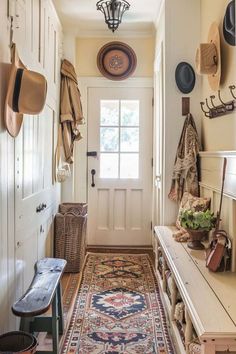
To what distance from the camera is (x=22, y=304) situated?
6.29ft

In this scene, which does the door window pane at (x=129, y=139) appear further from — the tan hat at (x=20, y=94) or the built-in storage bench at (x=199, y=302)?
the tan hat at (x=20, y=94)

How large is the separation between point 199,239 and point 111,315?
0.86 m

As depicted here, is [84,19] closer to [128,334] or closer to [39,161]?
[39,161]

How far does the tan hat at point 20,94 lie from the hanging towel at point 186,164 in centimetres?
156

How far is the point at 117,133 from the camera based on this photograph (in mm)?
4613

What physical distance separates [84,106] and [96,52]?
0.67 m

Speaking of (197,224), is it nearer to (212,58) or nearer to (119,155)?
(212,58)

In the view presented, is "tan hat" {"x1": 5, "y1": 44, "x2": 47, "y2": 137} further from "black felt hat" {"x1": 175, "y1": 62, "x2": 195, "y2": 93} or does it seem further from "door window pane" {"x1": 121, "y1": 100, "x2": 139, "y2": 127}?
"door window pane" {"x1": 121, "y1": 100, "x2": 139, "y2": 127}

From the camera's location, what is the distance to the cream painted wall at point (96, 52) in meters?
4.54

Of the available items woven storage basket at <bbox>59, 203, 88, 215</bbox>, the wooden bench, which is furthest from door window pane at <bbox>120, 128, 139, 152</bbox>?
the wooden bench

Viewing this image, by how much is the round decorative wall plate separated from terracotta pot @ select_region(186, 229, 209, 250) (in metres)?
2.56

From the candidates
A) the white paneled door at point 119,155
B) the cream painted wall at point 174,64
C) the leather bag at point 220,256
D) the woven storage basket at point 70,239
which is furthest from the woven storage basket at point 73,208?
the leather bag at point 220,256

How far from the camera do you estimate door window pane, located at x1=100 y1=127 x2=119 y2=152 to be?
4609 millimetres

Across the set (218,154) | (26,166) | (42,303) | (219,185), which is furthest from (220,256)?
(26,166)
